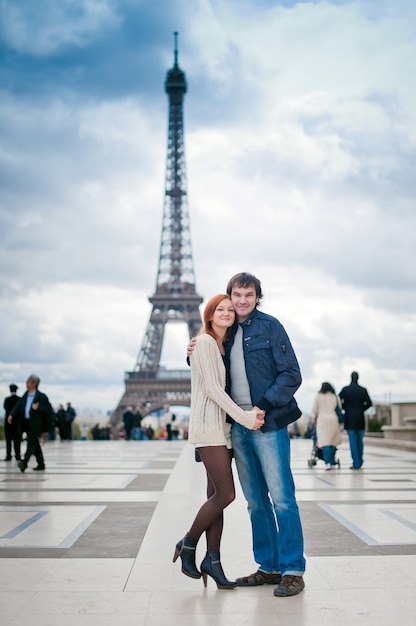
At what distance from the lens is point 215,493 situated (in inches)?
182

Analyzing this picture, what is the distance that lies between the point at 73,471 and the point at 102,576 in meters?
8.15

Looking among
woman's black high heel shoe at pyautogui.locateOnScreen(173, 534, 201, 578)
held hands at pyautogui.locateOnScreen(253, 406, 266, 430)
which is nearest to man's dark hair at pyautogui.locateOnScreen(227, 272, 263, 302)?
held hands at pyautogui.locateOnScreen(253, 406, 266, 430)

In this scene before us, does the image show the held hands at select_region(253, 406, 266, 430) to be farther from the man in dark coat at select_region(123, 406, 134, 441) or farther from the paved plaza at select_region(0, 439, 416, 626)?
the man in dark coat at select_region(123, 406, 134, 441)

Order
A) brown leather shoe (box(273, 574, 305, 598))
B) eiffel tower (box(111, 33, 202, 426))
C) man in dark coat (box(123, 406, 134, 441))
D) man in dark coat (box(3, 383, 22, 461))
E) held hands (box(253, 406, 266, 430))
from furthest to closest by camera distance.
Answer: eiffel tower (box(111, 33, 202, 426)) < man in dark coat (box(123, 406, 134, 441)) < man in dark coat (box(3, 383, 22, 461)) < held hands (box(253, 406, 266, 430)) < brown leather shoe (box(273, 574, 305, 598))

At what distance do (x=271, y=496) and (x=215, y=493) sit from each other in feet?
1.04

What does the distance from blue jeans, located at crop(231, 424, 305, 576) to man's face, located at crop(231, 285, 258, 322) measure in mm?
655

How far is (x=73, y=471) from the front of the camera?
12.6 m

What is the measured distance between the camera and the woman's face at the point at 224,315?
15.5 ft

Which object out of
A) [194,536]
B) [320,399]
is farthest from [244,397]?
[320,399]

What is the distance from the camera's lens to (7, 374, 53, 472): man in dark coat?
40.0 feet

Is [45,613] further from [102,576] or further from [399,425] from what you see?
[399,425]

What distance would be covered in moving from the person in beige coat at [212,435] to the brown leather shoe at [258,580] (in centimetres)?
7

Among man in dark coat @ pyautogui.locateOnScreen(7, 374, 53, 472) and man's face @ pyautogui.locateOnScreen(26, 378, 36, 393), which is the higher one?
man's face @ pyautogui.locateOnScreen(26, 378, 36, 393)

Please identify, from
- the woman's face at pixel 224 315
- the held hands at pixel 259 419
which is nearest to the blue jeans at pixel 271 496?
the held hands at pixel 259 419
